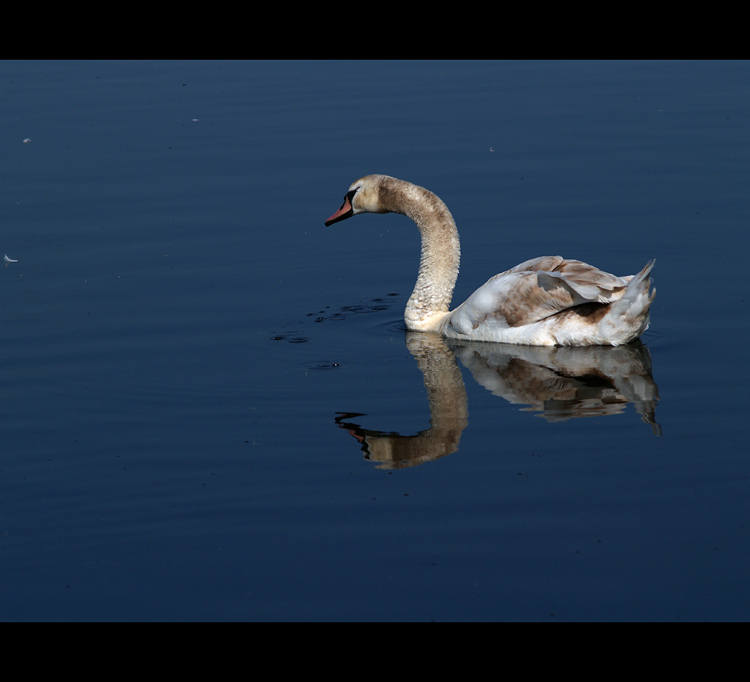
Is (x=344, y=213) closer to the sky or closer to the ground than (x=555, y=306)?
closer to the sky

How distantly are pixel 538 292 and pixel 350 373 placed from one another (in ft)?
6.60

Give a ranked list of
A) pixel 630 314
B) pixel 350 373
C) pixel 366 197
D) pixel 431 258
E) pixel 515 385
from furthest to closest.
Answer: pixel 366 197, pixel 431 258, pixel 630 314, pixel 350 373, pixel 515 385

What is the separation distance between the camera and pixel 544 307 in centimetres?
1106

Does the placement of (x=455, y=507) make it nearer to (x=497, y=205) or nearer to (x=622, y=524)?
(x=622, y=524)

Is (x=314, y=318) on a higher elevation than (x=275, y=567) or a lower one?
higher

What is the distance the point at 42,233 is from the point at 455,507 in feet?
30.8

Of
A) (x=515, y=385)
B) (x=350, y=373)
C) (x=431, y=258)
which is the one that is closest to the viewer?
(x=515, y=385)

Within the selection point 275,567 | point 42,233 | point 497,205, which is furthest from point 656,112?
point 275,567

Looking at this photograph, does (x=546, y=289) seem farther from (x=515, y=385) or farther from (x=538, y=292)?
(x=515, y=385)

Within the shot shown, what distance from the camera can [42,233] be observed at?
15117 mm

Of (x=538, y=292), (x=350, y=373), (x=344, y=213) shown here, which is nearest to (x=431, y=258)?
(x=344, y=213)

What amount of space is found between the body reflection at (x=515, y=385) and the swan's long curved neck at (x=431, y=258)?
26 cm

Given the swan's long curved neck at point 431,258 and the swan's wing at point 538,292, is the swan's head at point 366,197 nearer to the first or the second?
the swan's long curved neck at point 431,258

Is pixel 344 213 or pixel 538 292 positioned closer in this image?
pixel 538 292
